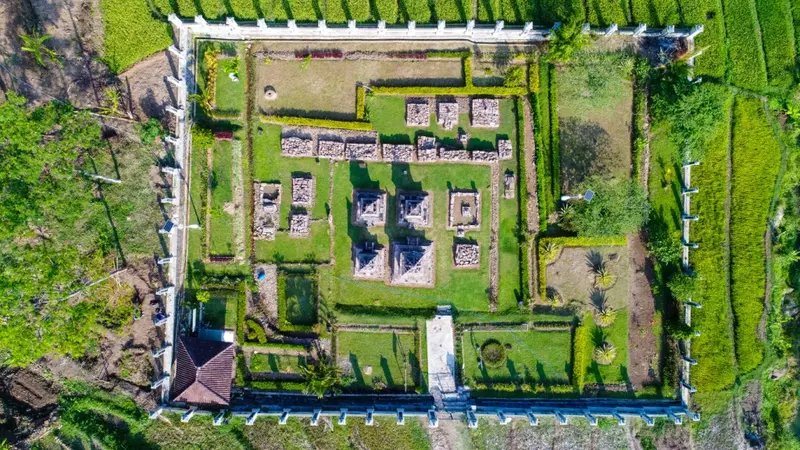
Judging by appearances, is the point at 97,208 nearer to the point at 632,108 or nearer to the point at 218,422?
the point at 218,422

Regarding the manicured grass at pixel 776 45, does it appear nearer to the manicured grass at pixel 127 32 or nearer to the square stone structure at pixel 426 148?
the square stone structure at pixel 426 148

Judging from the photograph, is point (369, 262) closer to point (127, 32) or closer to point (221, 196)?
point (221, 196)

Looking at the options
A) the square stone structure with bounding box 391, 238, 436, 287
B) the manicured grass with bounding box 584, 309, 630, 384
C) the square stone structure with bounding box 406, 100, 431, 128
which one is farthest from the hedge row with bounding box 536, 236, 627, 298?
the square stone structure with bounding box 406, 100, 431, 128

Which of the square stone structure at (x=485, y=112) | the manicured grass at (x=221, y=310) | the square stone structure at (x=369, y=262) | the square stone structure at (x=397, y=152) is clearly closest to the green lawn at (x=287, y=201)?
the square stone structure at (x=369, y=262)

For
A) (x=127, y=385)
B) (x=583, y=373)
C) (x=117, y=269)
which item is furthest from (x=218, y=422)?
(x=583, y=373)

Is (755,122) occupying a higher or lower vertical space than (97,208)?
higher

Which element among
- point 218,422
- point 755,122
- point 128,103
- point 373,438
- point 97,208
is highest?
point 128,103
